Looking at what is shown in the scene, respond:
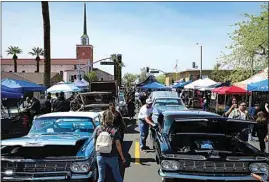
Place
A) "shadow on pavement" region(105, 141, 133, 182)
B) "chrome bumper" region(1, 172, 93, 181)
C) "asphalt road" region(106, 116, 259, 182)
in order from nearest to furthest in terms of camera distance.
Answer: "chrome bumper" region(1, 172, 93, 181)
"shadow on pavement" region(105, 141, 133, 182)
"asphalt road" region(106, 116, 259, 182)

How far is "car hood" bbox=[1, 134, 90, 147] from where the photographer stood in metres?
6.94

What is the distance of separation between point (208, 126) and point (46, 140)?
3595 mm

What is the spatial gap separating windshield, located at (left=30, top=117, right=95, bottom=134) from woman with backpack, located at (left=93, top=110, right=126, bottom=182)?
2150 mm

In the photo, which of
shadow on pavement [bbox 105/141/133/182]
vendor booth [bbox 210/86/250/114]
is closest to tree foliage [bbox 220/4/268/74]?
vendor booth [bbox 210/86/250/114]

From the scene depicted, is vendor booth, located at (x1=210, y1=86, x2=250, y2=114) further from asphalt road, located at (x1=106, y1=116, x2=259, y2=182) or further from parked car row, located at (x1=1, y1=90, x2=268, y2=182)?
parked car row, located at (x1=1, y1=90, x2=268, y2=182)

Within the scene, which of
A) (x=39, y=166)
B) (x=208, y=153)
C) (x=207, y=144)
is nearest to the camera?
(x=39, y=166)

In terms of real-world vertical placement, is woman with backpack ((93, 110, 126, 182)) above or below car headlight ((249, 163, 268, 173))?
above

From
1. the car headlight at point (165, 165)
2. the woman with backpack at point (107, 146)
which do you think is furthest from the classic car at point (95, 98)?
the woman with backpack at point (107, 146)

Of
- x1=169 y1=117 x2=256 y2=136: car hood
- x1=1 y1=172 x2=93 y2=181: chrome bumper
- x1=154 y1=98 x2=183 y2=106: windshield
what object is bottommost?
x1=1 y1=172 x2=93 y2=181: chrome bumper

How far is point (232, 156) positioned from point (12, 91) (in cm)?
1213

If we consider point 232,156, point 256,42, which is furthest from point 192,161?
point 256,42

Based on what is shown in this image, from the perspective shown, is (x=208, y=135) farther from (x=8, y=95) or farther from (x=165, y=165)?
(x=8, y=95)

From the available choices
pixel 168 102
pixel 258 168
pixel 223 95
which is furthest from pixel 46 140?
pixel 223 95

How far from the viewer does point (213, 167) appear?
6.80 meters
